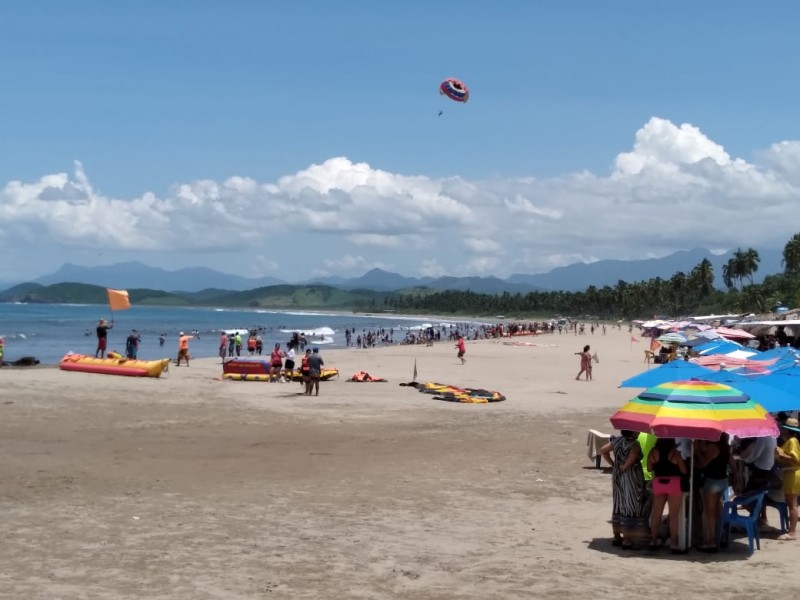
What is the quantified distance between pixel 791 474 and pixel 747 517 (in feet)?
3.03

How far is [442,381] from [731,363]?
1666 centimetres

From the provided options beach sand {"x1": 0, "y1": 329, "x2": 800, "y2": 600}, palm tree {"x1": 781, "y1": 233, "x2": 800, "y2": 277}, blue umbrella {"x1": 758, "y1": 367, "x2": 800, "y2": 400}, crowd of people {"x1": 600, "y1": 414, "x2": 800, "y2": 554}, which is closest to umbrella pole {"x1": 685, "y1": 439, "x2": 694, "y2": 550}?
crowd of people {"x1": 600, "y1": 414, "x2": 800, "y2": 554}

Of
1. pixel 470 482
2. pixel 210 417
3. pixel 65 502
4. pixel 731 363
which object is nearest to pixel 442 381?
pixel 210 417

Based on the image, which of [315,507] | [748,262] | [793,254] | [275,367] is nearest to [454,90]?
[275,367]

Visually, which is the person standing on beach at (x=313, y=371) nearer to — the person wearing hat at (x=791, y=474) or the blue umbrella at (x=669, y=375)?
the blue umbrella at (x=669, y=375)

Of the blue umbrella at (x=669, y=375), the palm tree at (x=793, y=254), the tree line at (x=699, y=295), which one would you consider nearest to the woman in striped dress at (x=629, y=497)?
the blue umbrella at (x=669, y=375)

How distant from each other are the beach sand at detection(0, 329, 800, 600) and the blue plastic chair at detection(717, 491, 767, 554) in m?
0.18

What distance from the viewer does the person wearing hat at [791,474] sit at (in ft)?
31.0

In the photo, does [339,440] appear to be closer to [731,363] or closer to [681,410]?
[731,363]

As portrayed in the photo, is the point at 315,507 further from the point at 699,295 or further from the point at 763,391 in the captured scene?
the point at 699,295

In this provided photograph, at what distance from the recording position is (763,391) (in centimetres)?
1039

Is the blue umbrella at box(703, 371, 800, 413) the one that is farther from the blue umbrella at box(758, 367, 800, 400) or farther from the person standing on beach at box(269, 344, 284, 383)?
the person standing on beach at box(269, 344, 284, 383)

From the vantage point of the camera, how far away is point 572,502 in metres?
11.4

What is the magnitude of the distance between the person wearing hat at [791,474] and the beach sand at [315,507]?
0.35 metres
